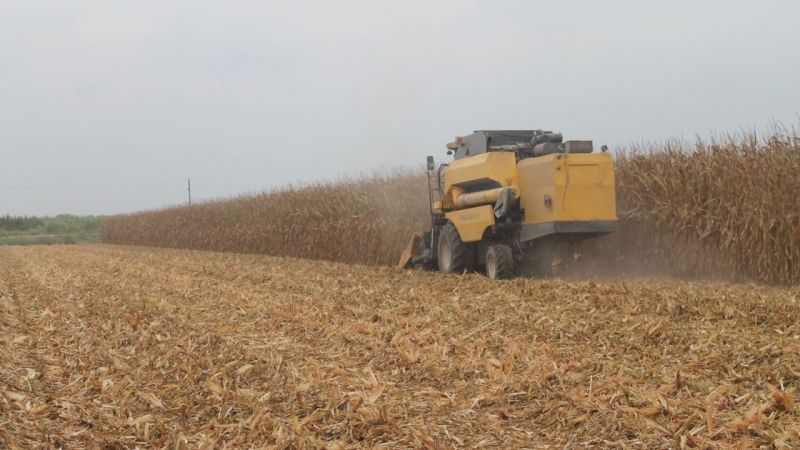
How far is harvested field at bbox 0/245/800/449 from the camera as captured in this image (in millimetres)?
4383

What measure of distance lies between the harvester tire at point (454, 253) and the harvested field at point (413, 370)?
280 cm

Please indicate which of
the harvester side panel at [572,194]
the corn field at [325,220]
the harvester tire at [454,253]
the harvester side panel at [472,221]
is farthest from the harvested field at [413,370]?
the corn field at [325,220]

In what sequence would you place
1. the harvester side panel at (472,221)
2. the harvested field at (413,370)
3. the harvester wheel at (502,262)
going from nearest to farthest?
the harvested field at (413,370) → the harvester wheel at (502,262) → the harvester side panel at (472,221)

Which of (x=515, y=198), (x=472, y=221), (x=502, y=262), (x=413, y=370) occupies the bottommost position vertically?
(x=413, y=370)

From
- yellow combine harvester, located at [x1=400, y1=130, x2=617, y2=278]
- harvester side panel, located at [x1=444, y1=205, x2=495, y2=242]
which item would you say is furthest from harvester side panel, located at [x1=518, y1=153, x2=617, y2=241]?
harvester side panel, located at [x1=444, y1=205, x2=495, y2=242]

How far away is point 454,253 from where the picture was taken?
12.9 m

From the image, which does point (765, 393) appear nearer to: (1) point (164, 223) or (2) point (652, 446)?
(2) point (652, 446)

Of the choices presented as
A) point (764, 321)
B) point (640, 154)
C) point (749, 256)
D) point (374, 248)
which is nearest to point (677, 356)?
point (764, 321)

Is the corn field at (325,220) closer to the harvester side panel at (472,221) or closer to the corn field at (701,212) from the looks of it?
the corn field at (701,212)

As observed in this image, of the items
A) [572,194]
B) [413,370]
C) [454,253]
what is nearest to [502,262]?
[454,253]

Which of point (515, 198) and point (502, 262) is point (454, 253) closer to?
point (502, 262)

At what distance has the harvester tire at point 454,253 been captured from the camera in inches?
509

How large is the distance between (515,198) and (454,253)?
5.71 ft

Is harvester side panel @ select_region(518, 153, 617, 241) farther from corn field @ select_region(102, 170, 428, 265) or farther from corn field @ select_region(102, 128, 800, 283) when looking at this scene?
corn field @ select_region(102, 170, 428, 265)
